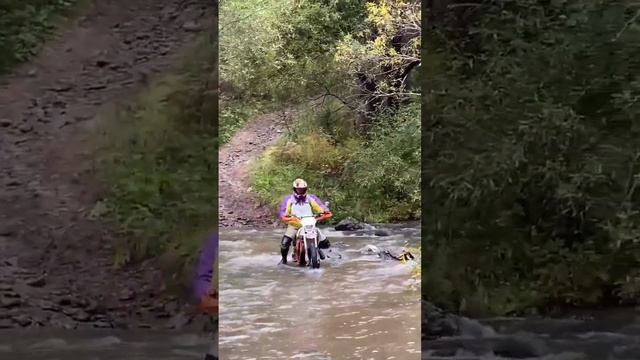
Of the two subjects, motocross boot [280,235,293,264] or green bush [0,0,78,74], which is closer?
green bush [0,0,78,74]

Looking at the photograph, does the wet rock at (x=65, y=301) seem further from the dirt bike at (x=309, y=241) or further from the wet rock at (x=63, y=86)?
the dirt bike at (x=309, y=241)

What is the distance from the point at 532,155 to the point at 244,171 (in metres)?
6.46

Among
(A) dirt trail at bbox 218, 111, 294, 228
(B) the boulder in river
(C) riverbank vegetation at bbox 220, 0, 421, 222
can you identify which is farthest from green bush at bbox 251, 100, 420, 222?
(B) the boulder in river

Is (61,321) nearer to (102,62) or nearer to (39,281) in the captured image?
(39,281)

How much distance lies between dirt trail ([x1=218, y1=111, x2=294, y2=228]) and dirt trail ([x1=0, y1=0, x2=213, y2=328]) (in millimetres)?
5635

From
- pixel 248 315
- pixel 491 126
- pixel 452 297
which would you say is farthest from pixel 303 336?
pixel 491 126

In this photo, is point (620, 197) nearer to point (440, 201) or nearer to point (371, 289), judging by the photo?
point (440, 201)

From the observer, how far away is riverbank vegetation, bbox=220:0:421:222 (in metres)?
8.04

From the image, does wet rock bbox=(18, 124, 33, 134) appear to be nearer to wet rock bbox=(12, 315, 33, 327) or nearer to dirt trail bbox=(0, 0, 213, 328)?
dirt trail bbox=(0, 0, 213, 328)

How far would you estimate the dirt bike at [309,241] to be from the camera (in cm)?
545

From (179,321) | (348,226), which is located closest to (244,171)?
(348,226)

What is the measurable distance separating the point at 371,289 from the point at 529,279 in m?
2.11

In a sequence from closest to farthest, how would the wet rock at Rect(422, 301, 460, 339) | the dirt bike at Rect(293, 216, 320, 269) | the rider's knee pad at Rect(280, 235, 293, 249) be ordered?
the wet rock at Rect(422, 301, 460, 339)
the dirt bike at Rect(293, 216, 320, 269)
the rider's knee pad at Rect(280, 235, 293, 249)

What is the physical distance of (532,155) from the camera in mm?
2879
